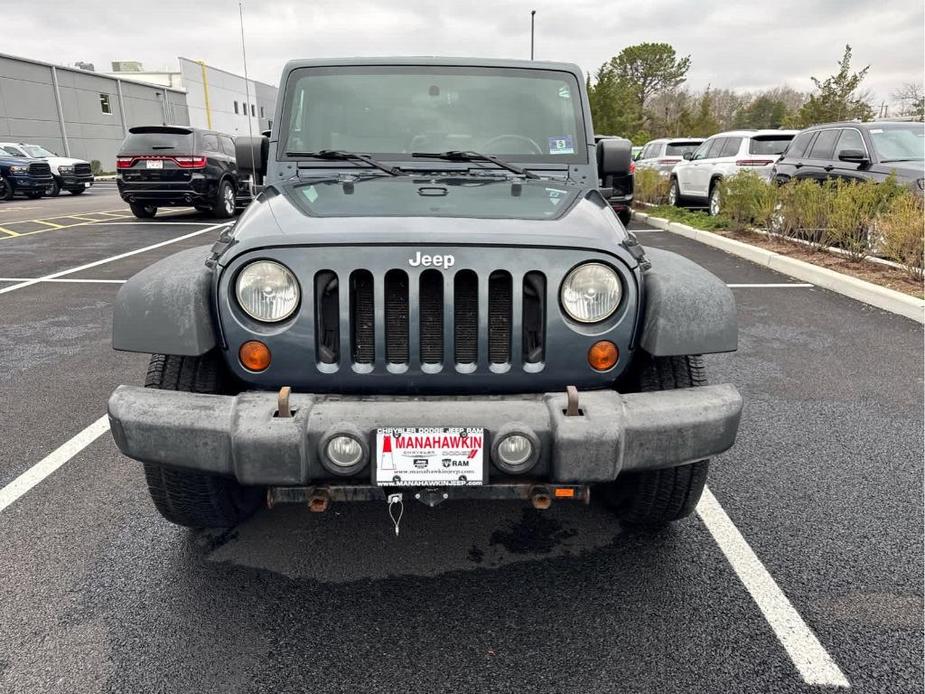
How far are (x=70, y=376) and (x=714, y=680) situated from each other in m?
4.50

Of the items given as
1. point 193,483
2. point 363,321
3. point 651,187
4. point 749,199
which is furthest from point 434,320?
point 651,187

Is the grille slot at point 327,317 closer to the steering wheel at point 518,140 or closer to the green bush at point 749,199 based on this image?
the steering wheel at point 518,140

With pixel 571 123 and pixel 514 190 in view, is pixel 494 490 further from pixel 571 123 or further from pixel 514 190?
pixel 571 123

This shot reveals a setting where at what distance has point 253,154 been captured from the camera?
3564mm

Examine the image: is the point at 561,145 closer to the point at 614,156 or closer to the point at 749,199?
the point at 614,156

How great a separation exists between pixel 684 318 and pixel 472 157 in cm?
Result: 153

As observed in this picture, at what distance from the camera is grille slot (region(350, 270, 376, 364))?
2199mm

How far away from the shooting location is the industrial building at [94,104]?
3031cm

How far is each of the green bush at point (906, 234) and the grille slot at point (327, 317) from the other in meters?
6.96

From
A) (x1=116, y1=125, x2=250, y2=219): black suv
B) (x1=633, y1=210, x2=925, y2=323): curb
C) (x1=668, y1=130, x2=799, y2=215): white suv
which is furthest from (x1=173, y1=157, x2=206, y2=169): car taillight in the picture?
(x1=668, y1=130, x2=799, y2=215): white suv

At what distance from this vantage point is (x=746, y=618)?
7.72 ft

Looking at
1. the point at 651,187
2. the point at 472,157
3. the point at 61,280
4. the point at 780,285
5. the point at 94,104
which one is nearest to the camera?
the point at 472,157

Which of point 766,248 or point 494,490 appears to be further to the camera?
point 766,248

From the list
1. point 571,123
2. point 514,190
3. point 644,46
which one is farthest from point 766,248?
point 644,46
